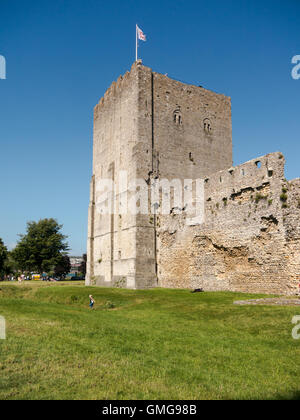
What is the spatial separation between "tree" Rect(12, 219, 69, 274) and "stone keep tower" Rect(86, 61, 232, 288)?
2074 centimetres

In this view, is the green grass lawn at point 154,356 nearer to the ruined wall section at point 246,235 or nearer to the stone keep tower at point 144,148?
the ruined wall section at point 246,235

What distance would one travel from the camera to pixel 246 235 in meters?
18.1

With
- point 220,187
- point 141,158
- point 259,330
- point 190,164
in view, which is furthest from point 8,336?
point 190,164

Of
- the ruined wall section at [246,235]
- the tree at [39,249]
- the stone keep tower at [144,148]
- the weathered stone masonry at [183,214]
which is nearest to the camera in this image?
the ruined wall section at [246,235]

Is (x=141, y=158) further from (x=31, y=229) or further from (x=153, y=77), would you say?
(x=31, y=229)

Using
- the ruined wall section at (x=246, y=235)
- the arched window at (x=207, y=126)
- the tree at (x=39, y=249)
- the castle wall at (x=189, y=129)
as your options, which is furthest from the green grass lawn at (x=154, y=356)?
the tree at (x=39, y=249)

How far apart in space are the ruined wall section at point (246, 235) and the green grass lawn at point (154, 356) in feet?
16.1

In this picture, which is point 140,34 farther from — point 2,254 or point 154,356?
point 2,254

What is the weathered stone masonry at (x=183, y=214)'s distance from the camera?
16844 millimetres

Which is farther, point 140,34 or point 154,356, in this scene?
point 140,34

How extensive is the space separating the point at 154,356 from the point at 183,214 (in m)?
16.8

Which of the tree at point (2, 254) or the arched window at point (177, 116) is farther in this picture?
the tree at point (2, 254)

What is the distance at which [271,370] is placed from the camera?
639cm

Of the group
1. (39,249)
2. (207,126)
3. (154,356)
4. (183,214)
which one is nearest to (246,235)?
(183,214)
